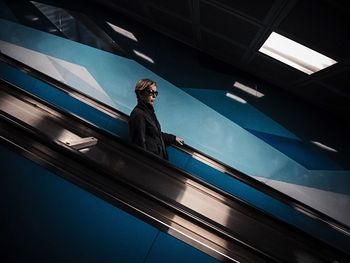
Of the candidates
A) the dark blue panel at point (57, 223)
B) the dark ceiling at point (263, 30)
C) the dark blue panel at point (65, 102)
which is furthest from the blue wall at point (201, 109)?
the dark blue panel at point (57, 223)

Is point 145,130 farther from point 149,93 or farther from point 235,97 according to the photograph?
point 235,97

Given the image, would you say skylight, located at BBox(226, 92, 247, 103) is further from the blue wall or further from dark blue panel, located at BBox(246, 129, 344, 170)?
dark blue panel, located at BBox(246, 129, 344, 170)

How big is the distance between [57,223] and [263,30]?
3291mm

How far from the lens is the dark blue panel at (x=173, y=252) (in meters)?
1.24

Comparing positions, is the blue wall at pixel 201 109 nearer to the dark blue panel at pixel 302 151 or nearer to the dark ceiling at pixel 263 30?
the dark blue panel at pixel 302 151

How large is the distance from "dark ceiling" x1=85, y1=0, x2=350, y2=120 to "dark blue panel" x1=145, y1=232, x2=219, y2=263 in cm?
255

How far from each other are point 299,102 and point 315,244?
13.3 ft

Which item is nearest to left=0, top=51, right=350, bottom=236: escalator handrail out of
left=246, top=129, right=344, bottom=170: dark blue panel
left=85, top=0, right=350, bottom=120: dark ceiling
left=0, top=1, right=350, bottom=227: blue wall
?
left=0, top=1, right=350, bottom=227: blue wall

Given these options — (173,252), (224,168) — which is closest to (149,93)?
(224,168)

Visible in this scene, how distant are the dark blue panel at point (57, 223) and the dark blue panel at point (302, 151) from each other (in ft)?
12.3

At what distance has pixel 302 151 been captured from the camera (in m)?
4.71

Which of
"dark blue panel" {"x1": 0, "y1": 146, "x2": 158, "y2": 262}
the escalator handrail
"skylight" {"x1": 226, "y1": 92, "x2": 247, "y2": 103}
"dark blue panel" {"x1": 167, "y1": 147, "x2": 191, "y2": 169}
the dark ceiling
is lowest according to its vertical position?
"dark blue panel" {"x1": 0, "y1": 146, "x2": 158, "y2": 262}

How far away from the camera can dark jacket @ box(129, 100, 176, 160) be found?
8.31 feet

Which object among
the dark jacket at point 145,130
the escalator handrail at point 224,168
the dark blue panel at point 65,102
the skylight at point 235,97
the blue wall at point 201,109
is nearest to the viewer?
the dark jacket at point 145,130
